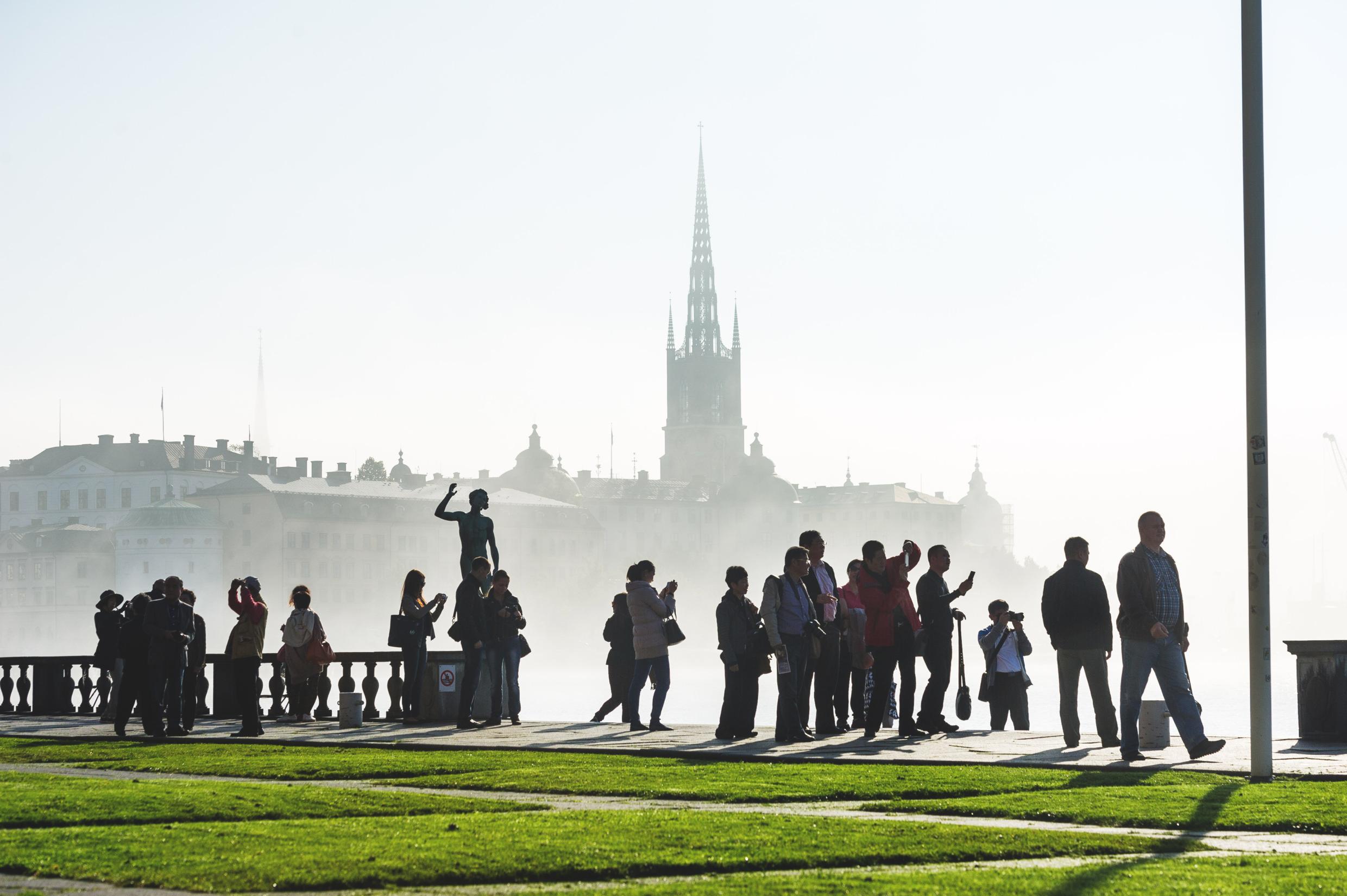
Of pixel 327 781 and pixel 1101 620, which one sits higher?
pixel 1101 620

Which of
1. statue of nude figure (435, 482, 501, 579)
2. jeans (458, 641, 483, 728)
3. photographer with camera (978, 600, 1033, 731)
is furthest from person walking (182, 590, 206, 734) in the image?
photographer with camera (978, 600, 1033, 731)

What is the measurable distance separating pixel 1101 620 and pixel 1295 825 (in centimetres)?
645

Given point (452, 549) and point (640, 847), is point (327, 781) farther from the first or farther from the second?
point (452, 549)

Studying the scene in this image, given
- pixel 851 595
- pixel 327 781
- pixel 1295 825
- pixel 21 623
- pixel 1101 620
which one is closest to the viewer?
pixel 1295 825

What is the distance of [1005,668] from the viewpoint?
2348 cm

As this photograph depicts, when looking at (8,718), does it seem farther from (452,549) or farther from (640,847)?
(452,549)

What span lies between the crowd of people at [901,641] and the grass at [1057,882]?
22.7 ft

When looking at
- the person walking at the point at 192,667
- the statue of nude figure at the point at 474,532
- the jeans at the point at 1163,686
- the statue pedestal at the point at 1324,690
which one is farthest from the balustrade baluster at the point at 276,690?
the statue pedestal at the point at 1324,690

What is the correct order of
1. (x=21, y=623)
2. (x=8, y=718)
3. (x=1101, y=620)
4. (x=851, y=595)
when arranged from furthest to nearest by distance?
(x=21, y=623) → (x=8, y=718) → (x=851, y=595) → (x=1101, y=620)

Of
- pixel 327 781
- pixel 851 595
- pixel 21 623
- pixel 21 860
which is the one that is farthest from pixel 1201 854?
pixel 21 623

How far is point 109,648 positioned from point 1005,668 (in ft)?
41.2

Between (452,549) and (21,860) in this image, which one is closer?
(21,860)

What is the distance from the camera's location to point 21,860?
10.4m

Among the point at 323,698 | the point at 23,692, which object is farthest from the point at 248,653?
the point at 23,692
